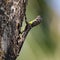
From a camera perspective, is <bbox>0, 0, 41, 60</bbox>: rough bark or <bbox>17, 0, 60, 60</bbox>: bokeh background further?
<bbox>17, 0, 60, 60</bbox>: bokeh background

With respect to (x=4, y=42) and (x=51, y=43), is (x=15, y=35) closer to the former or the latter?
(x=4, y=42)

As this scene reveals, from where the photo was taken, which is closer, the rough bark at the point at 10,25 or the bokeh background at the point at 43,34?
the rough bark at the point at 10,25

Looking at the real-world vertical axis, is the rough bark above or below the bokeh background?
above

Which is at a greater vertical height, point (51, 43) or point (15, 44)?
point (15, 44)

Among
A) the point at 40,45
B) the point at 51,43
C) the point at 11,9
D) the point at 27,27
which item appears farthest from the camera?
the point at 51,43

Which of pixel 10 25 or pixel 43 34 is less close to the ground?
pixel 10 25

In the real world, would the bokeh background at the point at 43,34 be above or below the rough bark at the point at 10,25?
below

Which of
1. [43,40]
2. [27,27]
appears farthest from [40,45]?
[27,27]

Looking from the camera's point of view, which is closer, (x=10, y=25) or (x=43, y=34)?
(x=10, y=25)
